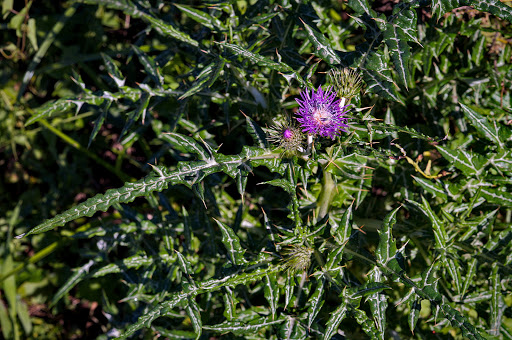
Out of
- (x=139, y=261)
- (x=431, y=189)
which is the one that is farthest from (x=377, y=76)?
(x=139, y=261)

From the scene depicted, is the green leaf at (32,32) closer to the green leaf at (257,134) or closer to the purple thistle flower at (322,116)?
the green leaf at (257,134)

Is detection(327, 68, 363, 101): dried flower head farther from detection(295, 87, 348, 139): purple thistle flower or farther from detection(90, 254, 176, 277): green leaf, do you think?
detection(90, 254, 176, 277): green leaf

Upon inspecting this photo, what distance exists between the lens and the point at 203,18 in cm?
209

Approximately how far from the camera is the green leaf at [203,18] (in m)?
2.07

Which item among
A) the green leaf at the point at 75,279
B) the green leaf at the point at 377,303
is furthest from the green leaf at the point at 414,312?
the green leaf at the point at 75,279

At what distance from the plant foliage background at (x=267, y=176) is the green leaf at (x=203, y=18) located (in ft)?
0.05

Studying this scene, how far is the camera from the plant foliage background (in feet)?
5.95

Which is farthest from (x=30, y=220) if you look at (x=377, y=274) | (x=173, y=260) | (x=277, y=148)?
(x=377, y=274)

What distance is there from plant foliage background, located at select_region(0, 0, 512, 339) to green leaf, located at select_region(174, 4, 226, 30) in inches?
0.6

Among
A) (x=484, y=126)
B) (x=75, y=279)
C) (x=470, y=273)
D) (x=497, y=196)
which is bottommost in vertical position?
(x=75, y=279)

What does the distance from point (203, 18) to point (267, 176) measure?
1123 mm

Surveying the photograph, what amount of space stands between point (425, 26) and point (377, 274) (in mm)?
1500

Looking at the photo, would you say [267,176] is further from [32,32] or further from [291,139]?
[32,32]

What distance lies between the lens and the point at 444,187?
2.15 meters
